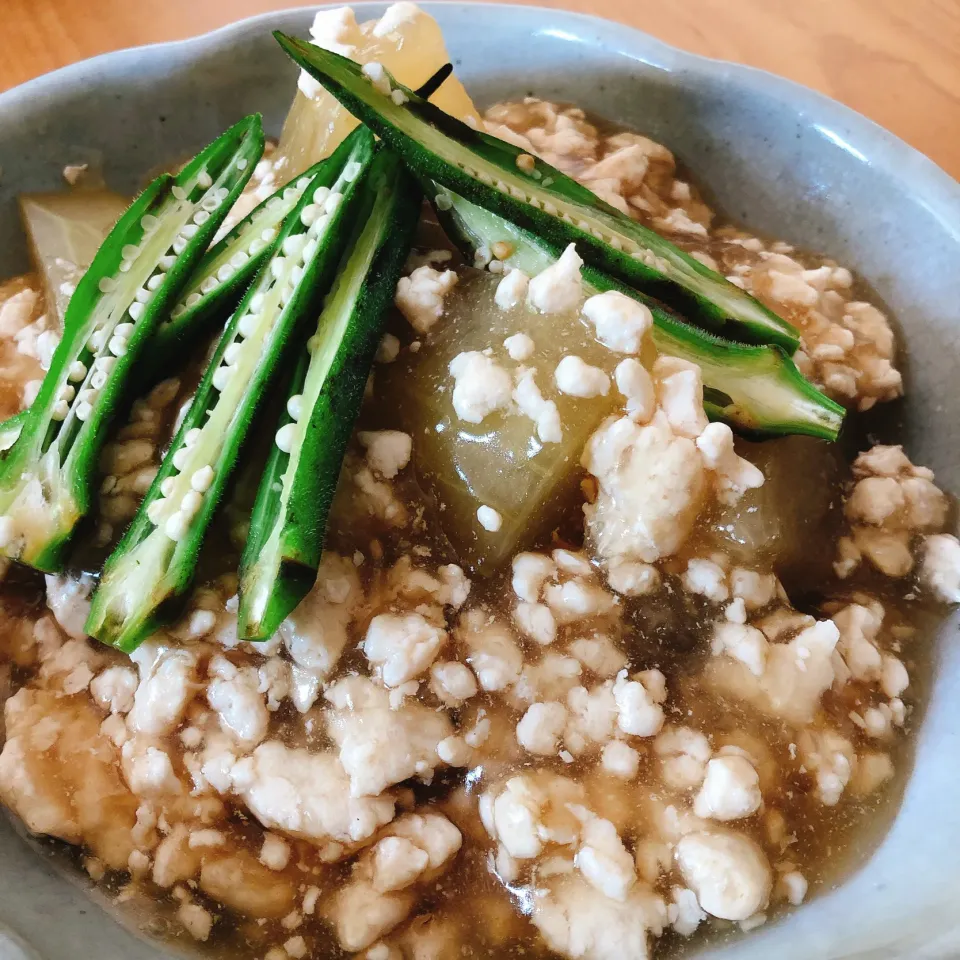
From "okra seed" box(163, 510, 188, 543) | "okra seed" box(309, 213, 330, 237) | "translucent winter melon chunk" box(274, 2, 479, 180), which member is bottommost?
"okra seed" box(163, 510, 188, 543)

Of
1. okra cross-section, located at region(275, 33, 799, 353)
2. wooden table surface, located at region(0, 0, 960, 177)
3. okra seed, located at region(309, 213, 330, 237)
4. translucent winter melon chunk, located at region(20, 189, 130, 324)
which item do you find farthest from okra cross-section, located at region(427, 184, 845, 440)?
wooden table surface, located at region(0, 0, 960, 177)

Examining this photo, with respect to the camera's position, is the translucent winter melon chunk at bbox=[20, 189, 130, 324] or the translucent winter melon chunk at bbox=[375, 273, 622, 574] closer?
the translucent winter melon chunk at bbox=[375, 273, 622, 574]

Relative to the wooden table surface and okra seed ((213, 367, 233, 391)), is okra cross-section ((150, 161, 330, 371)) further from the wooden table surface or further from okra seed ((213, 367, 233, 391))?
the wooden table surface

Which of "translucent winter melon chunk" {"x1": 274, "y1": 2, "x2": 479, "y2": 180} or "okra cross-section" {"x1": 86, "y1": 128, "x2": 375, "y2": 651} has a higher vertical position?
"translucent winter melon chunk" {"x1": 274, "y1": 2, "x2": 479, "y2": 180}

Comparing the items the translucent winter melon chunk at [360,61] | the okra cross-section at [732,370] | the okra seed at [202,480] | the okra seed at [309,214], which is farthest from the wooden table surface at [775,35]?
the okra seed at [202,480]

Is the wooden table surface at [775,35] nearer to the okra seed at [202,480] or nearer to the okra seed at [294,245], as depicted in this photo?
the okra seed at [294,245]

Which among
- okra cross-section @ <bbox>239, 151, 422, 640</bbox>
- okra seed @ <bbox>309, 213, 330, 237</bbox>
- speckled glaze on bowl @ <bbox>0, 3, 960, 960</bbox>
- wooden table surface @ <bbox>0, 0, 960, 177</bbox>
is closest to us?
okra cross-section @ <bbox>239, 151, 422, 640</bbox>

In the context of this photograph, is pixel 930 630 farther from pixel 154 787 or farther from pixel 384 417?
pixel 154 787
